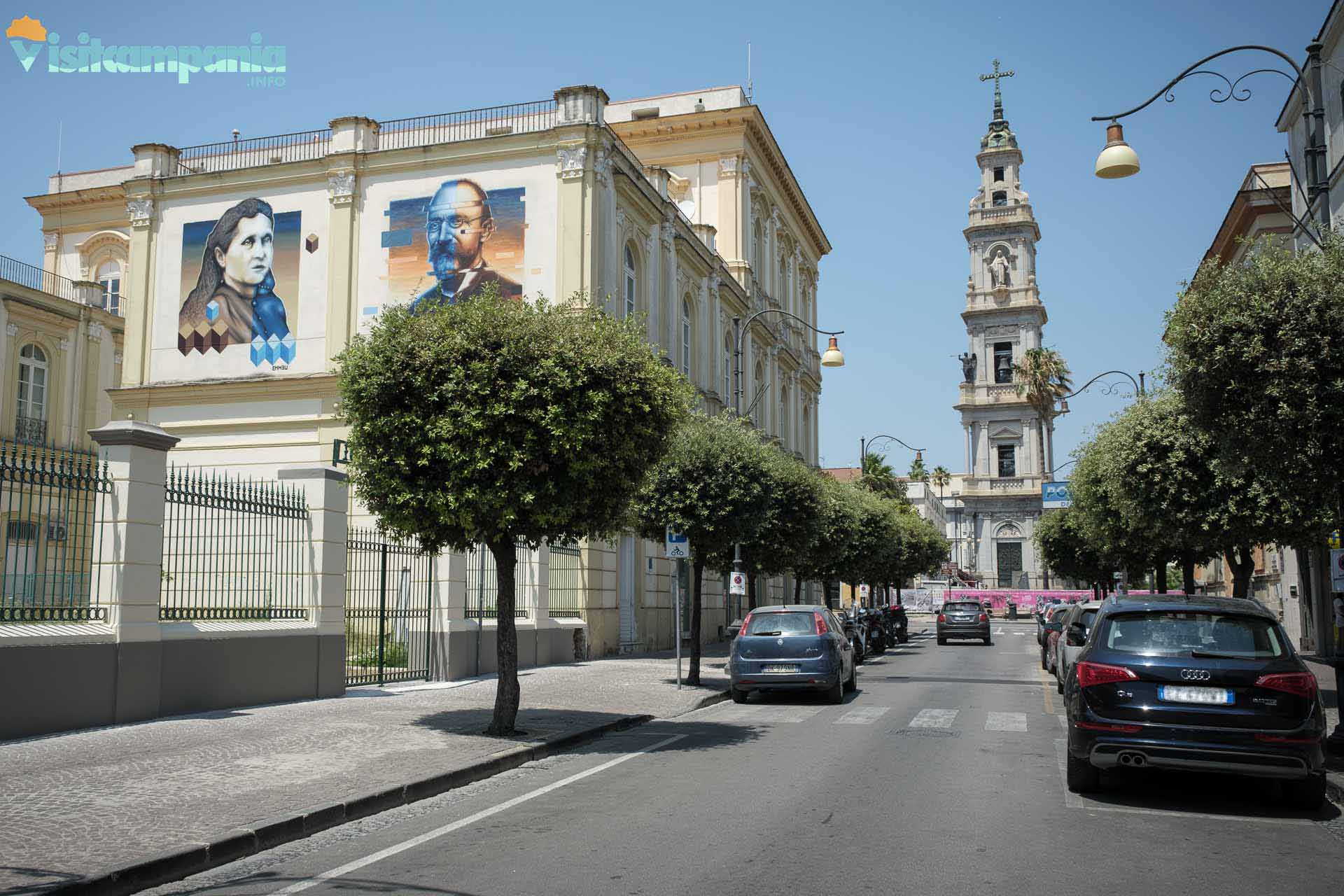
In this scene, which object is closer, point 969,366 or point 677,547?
point 677,547

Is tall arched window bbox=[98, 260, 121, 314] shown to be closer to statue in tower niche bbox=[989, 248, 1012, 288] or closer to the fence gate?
the fence gate

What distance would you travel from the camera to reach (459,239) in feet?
94.6

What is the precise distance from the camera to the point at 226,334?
30.8 metres

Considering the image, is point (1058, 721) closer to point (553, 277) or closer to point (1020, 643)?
point (553, 277)

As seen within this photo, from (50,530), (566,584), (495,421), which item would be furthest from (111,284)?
(495,421)

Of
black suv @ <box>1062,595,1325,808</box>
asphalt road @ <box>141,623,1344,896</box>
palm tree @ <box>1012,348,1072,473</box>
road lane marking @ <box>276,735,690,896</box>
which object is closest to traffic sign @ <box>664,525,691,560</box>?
asphalt road @ <box>141,623,1344,896</box>

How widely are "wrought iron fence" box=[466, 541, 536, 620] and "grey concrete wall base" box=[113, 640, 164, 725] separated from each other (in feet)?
22.5

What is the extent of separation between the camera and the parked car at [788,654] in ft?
56.7

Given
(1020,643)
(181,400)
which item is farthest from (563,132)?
(1020,643)

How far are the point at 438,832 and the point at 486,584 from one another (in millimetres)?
13497

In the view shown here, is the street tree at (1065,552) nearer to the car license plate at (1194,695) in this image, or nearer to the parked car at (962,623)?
the parked car at (962,623)

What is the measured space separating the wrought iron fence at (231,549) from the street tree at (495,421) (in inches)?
98.0

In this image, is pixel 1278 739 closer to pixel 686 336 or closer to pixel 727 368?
pixel 686 336

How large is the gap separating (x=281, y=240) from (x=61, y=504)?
19.8m
